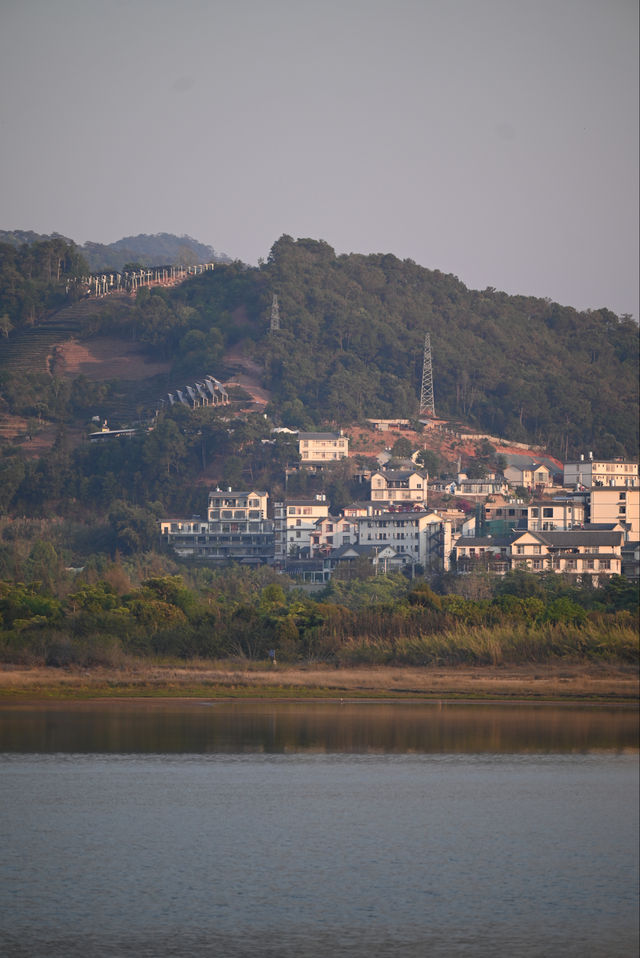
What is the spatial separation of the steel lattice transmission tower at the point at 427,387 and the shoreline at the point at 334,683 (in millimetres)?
80164

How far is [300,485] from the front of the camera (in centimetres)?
9331

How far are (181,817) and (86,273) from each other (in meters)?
122

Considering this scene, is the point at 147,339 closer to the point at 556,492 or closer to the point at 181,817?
the point at 556,492

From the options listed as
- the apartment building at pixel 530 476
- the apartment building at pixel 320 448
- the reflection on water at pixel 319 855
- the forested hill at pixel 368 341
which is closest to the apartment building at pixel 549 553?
the apartment building at pixel 530 476

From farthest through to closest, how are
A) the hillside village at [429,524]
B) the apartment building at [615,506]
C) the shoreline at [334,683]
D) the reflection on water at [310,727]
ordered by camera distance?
the apartment building at [615,506] < the hillside village at [429,524] < the shoreline at [334,683] < the reflection on water at [310,727]

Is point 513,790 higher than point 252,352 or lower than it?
lower

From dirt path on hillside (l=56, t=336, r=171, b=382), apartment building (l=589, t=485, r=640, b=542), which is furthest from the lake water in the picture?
dirt path on hillside (l=56, t=336, r=171, b=382)

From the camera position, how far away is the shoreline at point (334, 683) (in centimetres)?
3350

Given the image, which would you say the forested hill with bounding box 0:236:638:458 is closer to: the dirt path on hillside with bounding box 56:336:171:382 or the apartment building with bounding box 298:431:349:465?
the dirt path on hillside with bounding box 56:336:171:382

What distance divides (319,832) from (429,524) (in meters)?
53.3

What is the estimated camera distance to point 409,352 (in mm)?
123812

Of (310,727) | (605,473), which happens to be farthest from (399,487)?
(310,727)

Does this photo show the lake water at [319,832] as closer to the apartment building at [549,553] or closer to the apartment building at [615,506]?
the apartment building at [549,553]

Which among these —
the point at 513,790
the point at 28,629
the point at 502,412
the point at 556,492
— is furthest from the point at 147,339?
the point at 513,790
